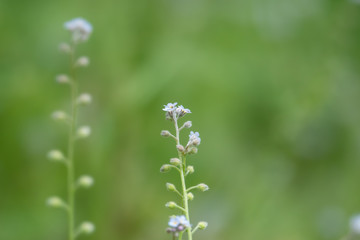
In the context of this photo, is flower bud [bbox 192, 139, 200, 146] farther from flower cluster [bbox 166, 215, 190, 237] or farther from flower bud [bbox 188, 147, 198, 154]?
flower cluster [bbox 166, 215, 190, 237]

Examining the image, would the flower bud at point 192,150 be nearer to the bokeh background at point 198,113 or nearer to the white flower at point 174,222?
the white flower at point 174,222

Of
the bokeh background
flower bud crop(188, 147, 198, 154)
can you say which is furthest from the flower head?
the bokeh background

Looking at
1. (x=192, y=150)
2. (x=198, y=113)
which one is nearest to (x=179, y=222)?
(x=192, y=150)

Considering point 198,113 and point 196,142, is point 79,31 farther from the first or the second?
point 198,113

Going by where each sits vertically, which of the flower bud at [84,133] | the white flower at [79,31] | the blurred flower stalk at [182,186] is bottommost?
the blurred flower stalk at [182,186]

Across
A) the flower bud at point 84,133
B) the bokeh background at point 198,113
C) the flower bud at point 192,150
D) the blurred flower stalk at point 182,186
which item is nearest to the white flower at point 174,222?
the blurred flower stalk at point 182,186

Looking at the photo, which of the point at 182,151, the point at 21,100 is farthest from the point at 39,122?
the point at 182,151

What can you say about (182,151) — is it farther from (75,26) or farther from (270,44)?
(270,44)

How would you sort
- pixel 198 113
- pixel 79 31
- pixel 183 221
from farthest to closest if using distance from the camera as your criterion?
pixel 198 113 < pixel 79 31 < pixel 183 221
